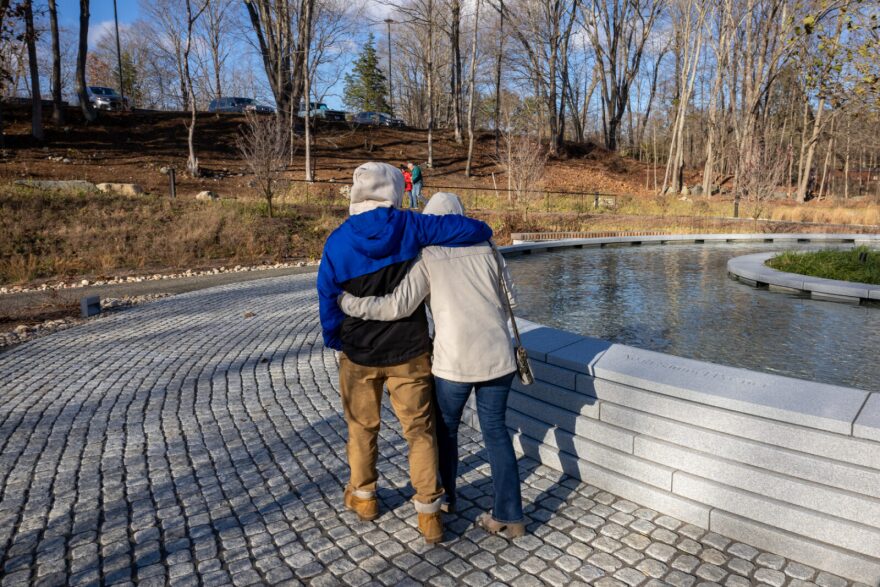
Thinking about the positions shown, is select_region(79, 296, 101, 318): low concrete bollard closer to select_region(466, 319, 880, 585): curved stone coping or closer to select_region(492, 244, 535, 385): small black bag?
select_region(466, 319, 880, 585): curved stone coping

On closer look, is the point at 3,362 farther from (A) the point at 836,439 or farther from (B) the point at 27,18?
(B) the point at 27,18

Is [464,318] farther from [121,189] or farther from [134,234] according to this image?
[121,189]

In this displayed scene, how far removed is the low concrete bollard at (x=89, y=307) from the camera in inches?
376

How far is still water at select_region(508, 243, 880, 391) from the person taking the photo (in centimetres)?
463

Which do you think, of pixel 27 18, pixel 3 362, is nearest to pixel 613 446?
pixel 3 362

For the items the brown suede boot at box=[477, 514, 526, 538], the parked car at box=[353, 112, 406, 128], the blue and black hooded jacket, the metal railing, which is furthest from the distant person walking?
the parked car at box=[353, 112, 406, 128]

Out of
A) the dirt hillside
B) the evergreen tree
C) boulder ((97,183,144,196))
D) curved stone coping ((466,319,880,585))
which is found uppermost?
the evergreen tree

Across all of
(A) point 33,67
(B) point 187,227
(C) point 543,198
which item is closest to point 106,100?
(A) point 33,67

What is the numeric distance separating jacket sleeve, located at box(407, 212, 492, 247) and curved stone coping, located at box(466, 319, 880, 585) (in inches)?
49.9

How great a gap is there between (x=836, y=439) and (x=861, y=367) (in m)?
2.18

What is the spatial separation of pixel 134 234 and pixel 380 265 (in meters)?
16.9

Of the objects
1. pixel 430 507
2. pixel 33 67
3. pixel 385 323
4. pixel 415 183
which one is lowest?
pixel 430 507

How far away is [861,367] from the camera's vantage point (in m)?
4.40

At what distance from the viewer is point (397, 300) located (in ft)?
9.56
